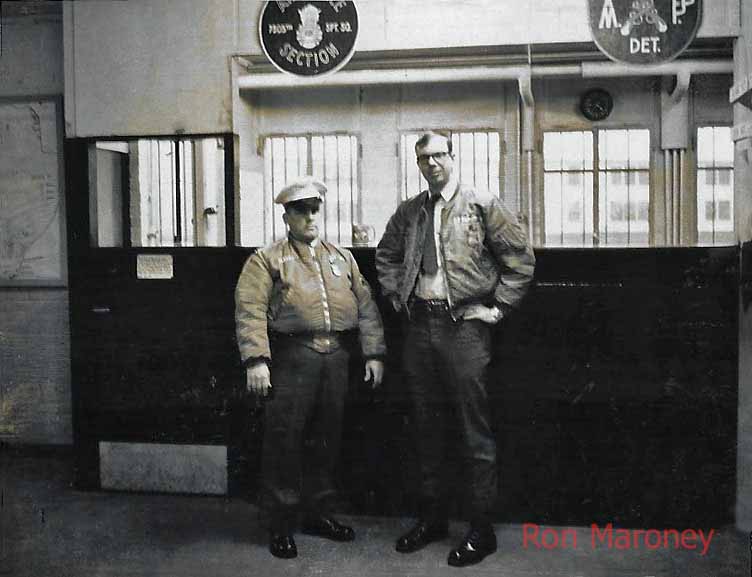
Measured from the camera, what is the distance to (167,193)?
175 inches

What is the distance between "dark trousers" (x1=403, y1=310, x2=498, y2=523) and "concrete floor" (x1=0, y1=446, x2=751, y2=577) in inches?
10.9

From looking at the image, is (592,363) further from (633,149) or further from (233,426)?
(233,426)

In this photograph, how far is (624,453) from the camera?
157 inches

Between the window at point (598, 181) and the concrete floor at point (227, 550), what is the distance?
1.47 metres

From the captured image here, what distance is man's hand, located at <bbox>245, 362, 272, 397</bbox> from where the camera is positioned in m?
3.77

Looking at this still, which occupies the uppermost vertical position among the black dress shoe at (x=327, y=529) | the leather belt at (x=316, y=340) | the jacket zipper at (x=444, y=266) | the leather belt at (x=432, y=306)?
the jacket zipper at (x=444, y=266)

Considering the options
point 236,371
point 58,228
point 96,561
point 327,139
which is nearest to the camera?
point 96,561

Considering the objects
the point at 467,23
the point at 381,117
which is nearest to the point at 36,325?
the point at 381,117

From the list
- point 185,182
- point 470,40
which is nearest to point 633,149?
point 470,40

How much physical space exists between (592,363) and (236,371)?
5.92 feet

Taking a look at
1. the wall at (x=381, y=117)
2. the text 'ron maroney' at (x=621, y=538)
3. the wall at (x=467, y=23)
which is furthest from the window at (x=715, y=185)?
the text 'ron maroney' at (x=621, y=538)

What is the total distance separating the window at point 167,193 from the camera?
4438 mm

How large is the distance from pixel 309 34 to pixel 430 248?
1.12 metres

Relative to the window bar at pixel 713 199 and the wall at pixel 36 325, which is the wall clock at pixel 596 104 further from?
the wall at pixel 36 325
